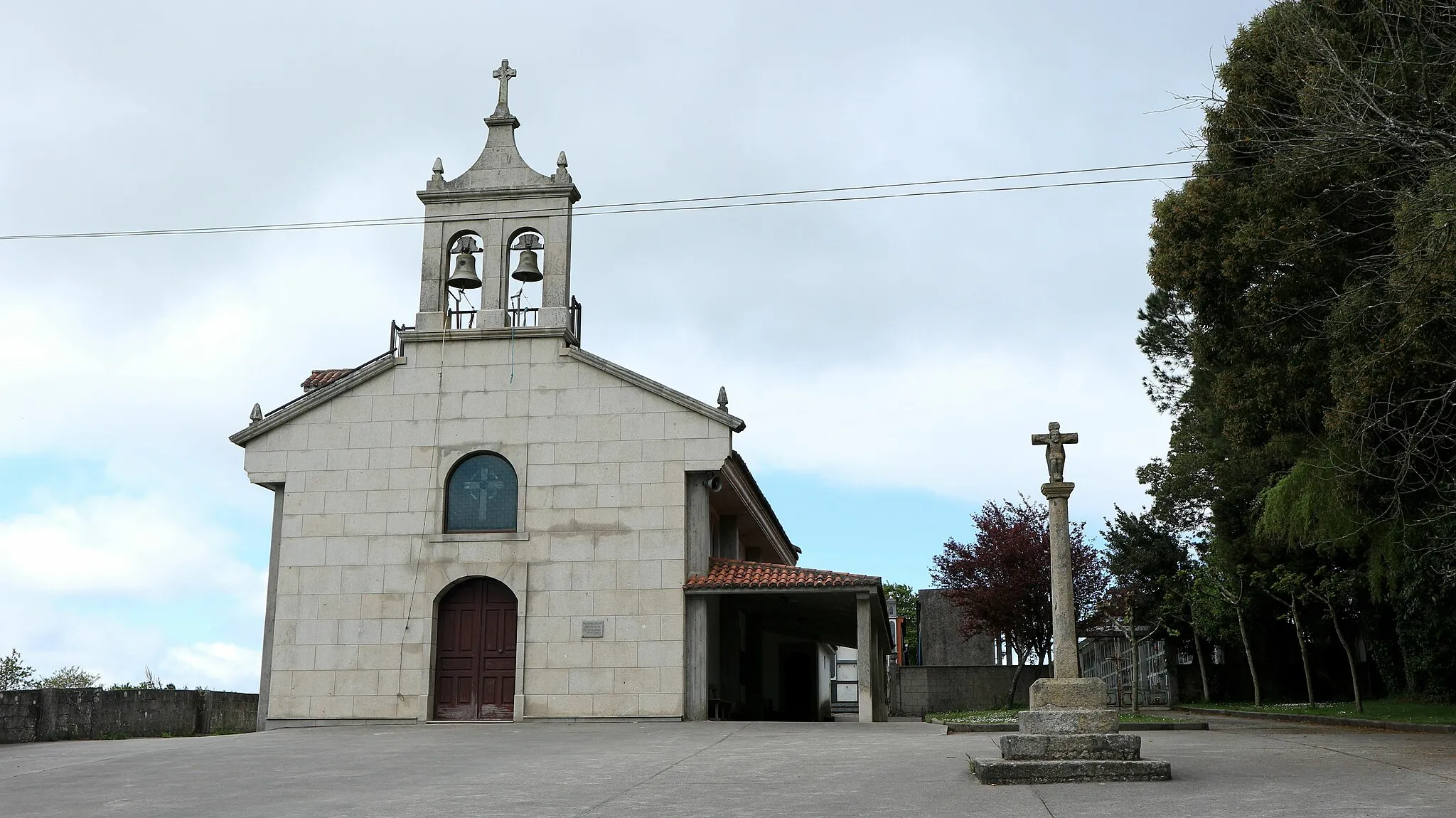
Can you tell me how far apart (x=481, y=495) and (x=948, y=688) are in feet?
57.2

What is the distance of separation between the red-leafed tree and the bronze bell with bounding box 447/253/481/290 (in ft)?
56.4

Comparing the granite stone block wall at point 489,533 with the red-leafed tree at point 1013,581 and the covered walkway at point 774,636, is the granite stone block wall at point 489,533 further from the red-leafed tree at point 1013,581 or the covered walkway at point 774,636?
the red-leafed tree at point 1013,581

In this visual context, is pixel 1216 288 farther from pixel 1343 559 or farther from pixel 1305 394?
pixel 1343 559

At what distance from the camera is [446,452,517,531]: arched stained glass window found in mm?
22906

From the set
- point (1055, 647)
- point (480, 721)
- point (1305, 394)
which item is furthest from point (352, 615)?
point (1305, 394)

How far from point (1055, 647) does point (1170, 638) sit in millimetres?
28482

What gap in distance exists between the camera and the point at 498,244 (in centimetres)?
2359

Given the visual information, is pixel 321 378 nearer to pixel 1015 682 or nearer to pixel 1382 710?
pixel 1015 682

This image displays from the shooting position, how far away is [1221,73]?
16.4 m

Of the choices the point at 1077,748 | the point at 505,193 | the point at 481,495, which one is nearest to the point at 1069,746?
the point at 1077,748

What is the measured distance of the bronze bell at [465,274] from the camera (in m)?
23.2

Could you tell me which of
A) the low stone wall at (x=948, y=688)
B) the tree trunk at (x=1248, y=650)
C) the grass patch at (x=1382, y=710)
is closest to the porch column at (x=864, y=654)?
the grass patch at (x=1382, y=710)

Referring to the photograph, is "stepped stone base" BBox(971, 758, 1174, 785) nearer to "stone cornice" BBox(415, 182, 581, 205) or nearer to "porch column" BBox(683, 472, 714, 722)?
"porch column" BBox(683, 472, 714, 722)

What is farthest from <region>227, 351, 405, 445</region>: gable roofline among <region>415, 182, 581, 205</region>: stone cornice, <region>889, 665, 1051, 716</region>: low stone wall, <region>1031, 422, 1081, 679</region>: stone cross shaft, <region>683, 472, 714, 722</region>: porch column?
<region>889, 665, 1051, 716</region>: low stone wall
